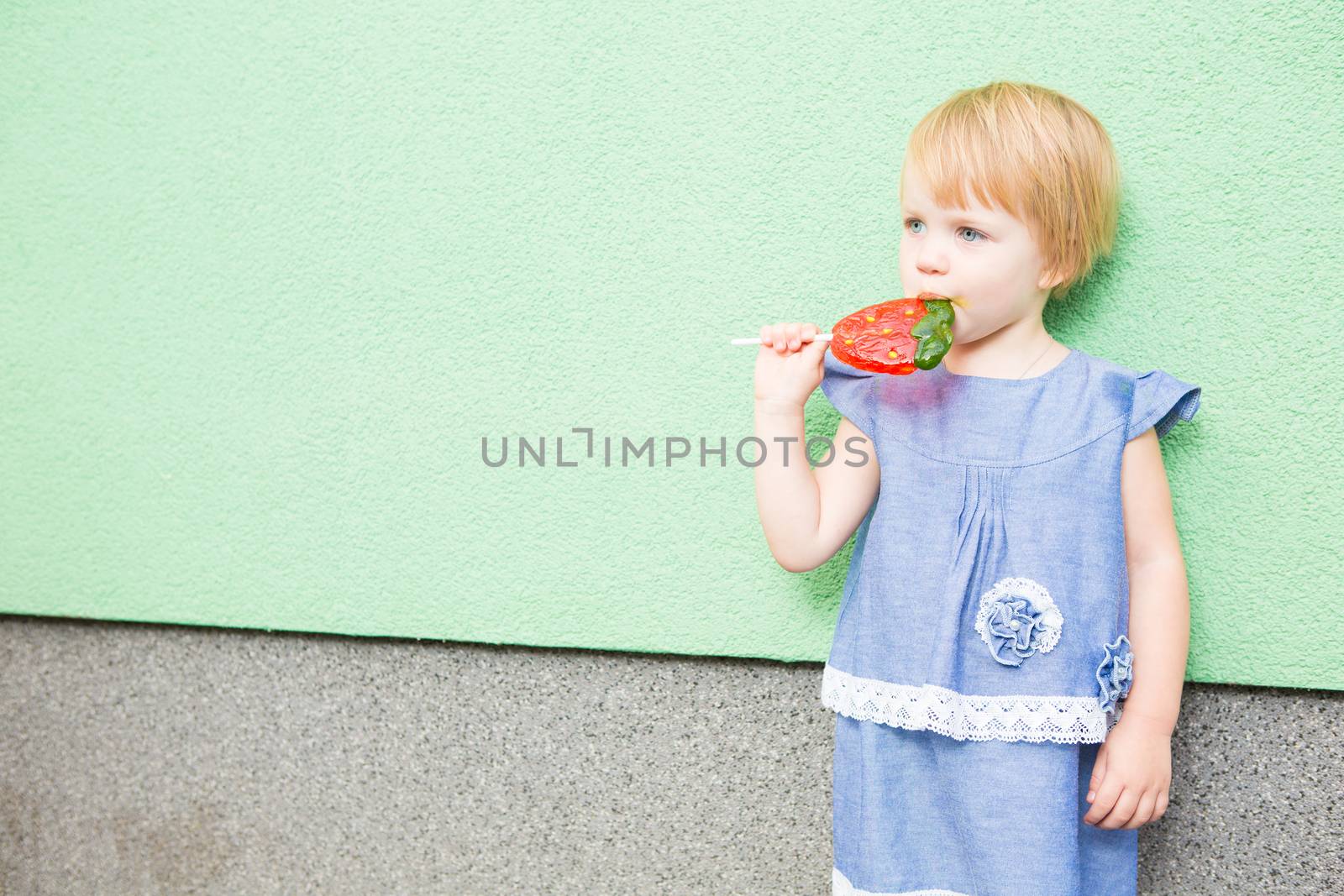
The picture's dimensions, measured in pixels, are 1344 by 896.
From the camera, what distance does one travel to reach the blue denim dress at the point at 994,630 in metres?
0.77

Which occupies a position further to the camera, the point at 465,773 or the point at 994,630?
the point at 465,773

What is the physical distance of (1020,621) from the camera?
767mm

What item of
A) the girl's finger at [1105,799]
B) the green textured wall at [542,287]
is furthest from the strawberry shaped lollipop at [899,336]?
the girl's finger at [1105,799]

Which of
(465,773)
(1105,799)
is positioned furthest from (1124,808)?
(465,773)

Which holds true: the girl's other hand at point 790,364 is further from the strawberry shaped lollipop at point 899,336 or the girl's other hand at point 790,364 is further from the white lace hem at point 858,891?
the white lace hem at point 858,891

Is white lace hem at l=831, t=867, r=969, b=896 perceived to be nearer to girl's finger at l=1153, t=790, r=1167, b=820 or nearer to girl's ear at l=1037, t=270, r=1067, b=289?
girl's finger at l=1153, t=790, r=1167, b=820

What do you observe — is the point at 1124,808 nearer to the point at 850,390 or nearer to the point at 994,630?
the point at 994,630

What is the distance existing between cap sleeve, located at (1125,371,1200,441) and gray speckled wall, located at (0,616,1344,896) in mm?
299

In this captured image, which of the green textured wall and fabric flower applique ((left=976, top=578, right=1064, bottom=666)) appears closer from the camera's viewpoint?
fabric flower applique ((left=976, top=578, right=1064, bottom=666))

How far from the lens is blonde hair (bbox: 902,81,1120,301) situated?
747 mm

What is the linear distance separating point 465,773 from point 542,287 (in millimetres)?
569

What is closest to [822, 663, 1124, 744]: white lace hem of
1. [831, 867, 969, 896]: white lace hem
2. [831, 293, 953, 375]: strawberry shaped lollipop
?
[831, 867, 969, 896]: white lace hem

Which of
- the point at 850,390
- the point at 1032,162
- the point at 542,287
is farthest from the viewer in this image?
the point at 542,287

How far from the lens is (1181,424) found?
0.89 meters
